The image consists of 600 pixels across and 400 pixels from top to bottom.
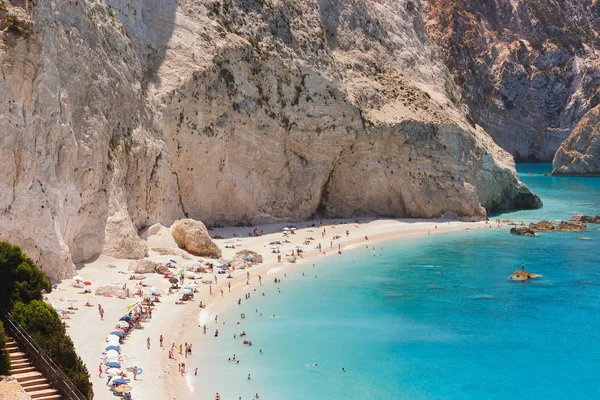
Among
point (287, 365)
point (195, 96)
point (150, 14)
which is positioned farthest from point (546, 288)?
point (150, 14)

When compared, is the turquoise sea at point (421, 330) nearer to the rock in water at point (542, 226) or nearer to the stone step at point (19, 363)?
the stone step at point (19, 363)

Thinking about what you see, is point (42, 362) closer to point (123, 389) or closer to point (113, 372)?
point (123, 389)

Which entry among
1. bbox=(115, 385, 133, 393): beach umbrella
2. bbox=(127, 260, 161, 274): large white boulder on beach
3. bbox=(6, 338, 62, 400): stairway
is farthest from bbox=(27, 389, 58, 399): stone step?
bbox=(127, 260, 161, 274): large white boulder on beach

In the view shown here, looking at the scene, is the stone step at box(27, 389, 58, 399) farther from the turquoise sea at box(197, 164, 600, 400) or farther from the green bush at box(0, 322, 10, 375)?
the turquoise sea at box(197, 164, 600, 400)

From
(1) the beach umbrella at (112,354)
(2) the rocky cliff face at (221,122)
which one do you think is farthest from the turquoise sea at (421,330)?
(2) the rocky cliff face at (221,122)

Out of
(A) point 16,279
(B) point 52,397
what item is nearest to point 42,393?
(B) point 52,397
